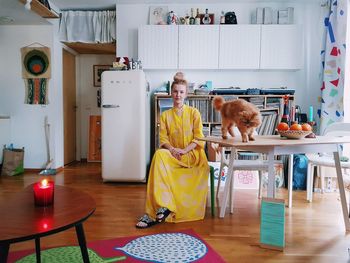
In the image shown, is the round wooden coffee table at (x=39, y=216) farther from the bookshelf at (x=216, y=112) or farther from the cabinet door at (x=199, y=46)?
the cabinet door at (x=199, y=46)

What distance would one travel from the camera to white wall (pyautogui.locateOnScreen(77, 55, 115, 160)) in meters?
5.27

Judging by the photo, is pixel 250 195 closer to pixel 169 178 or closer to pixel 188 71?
pixel 169 178

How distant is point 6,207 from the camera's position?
1.11m

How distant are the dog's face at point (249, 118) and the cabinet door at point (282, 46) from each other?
2.20m

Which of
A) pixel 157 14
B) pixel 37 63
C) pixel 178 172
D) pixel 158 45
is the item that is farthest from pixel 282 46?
pixel 37 63

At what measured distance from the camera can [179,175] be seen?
7.47 ft

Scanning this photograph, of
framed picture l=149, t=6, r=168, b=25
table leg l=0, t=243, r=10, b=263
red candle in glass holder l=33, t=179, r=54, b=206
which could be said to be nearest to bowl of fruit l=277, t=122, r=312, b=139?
red candle in glass holder l=33, t=179, r=54, b=206

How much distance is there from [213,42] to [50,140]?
8.99ft

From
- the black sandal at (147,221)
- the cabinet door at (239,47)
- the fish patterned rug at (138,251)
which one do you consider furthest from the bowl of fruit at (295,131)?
the cabinet door at (239,47)

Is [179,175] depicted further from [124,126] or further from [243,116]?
[124,126]

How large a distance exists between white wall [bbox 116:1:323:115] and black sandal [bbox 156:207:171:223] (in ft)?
7.36

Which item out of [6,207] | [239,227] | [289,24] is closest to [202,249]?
[239,227]

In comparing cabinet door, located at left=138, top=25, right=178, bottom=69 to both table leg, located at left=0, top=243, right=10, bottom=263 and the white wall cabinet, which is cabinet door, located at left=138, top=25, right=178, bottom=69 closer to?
the white wall cabinet

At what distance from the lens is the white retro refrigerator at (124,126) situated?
3.38m
